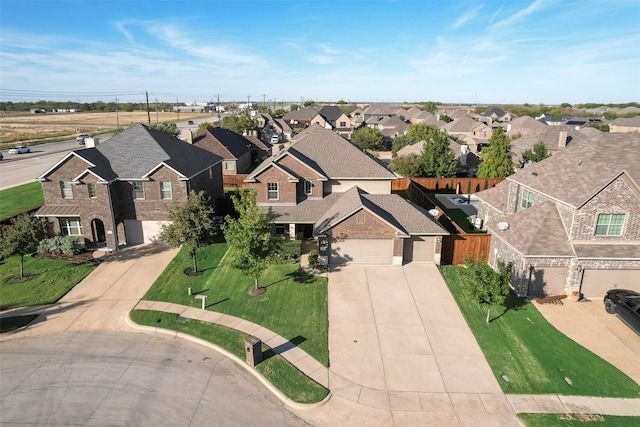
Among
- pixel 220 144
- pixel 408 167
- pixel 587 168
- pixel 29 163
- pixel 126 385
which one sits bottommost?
pixel 126 385

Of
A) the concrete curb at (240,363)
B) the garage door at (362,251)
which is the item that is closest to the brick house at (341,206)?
the garage door at (362,251)

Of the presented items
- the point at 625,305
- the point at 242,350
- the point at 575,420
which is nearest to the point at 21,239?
the point at 242,350

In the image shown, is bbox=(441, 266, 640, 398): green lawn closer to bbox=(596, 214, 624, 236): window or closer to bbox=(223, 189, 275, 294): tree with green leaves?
bbox=(596, 214, 624, 236): window

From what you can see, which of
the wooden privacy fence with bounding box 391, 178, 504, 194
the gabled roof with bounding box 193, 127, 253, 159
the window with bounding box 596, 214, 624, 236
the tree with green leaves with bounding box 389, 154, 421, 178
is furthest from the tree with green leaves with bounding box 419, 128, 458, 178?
the window with bounding box 596, 214, 624, 236

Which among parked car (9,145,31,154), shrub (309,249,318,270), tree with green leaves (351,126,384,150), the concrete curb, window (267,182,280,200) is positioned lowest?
the concrete curb

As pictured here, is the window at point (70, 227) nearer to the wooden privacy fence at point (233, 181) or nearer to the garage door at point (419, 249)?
the wooden privacy fence at point (233, 181)

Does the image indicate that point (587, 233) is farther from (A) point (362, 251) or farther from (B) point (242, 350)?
(B) point (242, 350)
